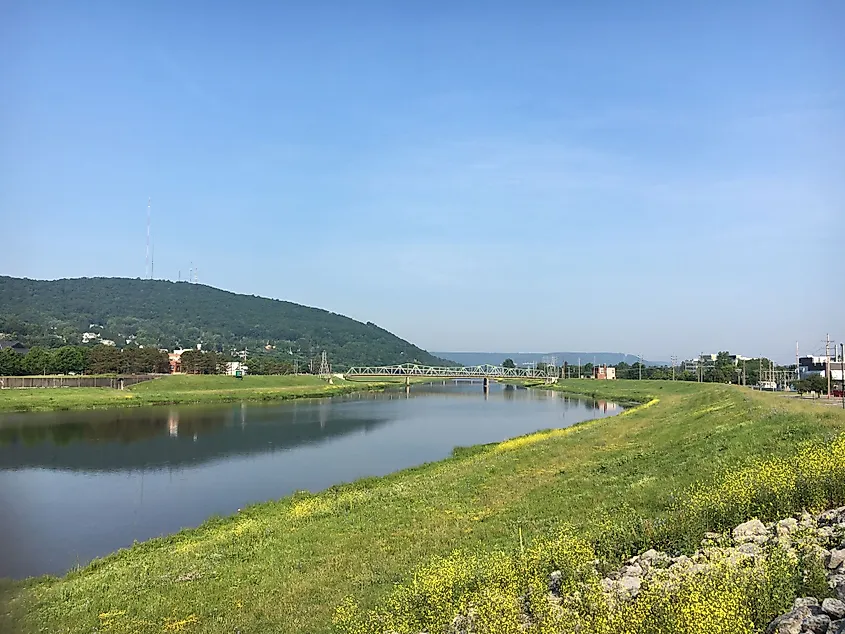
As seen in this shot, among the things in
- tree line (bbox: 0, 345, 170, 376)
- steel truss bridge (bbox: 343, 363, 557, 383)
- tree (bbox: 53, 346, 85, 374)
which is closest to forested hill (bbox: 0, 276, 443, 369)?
tree line (bbox: 0, 345, 170, 376)

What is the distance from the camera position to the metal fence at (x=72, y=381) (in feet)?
169

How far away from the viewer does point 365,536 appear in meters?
11.4

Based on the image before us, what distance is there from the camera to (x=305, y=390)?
7125cm

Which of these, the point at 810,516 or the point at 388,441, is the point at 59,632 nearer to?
the point at 810,516

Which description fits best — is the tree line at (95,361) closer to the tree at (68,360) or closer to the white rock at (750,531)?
the tree at (68,360)

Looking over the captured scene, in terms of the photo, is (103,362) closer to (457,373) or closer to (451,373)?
(451,373)

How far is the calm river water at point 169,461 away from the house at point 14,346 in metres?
18.4

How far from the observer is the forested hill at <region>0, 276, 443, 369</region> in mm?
71625

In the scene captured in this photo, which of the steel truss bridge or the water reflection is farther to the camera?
the steel truss bridge

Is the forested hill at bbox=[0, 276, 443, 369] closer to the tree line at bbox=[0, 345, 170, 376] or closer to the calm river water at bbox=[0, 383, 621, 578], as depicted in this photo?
the tree line at bbox=[0, 345, 170, 376]

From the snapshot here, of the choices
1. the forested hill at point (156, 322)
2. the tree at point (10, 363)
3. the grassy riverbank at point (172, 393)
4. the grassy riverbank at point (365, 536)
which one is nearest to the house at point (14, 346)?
the tree at point (10, 363)

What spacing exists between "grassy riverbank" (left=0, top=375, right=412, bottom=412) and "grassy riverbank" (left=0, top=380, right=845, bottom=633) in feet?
114

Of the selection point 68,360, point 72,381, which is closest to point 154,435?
point 72,381

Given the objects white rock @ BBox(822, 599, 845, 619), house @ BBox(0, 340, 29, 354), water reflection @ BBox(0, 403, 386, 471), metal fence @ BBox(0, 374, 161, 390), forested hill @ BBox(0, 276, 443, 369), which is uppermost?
forested hill @ BBox(0, 276, 443, 369)
